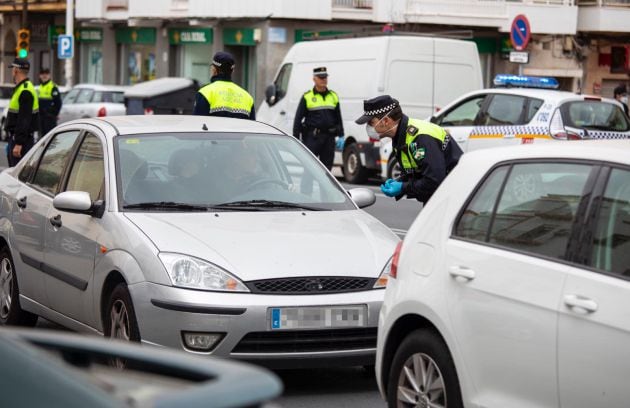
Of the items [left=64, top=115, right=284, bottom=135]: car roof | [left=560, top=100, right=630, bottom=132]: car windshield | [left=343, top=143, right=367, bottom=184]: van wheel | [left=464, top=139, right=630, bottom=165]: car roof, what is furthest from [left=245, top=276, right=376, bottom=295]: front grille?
[left=343, top=143, right=367, bottom=184]: van wheel

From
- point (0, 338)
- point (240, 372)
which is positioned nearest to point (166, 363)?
point (240, 372)

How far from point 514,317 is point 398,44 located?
19.0 meters

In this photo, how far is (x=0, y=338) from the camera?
3043mm

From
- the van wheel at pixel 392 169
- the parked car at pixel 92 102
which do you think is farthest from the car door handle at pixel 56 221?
the parked car at pixel 92 102

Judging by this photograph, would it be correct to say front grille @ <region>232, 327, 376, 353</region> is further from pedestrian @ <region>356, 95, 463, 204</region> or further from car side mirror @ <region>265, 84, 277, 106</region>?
car side mirror @ <region>265, 84, 277, 106</region>

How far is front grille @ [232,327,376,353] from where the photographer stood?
702 cm

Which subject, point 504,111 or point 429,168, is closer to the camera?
point 429,168

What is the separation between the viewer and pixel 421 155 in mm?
8562

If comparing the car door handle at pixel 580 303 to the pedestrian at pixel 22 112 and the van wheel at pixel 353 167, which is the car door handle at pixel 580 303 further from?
the van wheel at pixel 353 167

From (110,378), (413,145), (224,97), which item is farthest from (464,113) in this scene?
(110,378)

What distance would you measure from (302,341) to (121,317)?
39.7 inches

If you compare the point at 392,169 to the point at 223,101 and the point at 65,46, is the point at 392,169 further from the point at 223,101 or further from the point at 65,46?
the point at 65,46

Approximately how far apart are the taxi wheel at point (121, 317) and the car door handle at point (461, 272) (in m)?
2.11

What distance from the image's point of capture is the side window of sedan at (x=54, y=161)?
29.3ft
